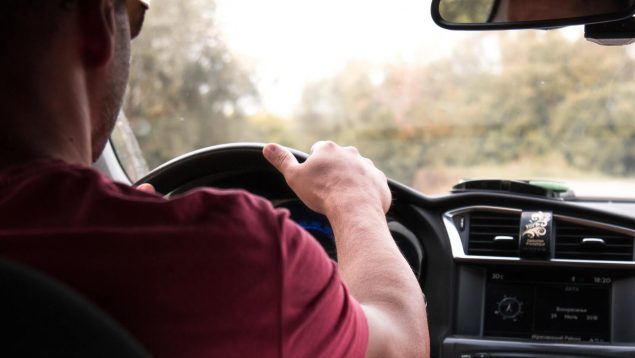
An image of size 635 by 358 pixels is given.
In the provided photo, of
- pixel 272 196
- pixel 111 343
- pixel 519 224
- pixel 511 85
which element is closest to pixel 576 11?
pixel 519 224

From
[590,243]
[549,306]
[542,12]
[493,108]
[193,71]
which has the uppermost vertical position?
[193,71]

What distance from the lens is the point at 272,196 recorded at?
3.66m

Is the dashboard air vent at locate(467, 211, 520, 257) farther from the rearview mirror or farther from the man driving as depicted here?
the man driving

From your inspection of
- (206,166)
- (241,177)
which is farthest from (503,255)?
(206,166)

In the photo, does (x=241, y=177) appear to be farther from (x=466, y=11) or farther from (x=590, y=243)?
(x=590, y=243)

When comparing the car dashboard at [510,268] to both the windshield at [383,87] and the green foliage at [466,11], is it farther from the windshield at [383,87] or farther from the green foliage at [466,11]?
the windshield at [383,87]

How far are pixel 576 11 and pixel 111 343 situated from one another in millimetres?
1876

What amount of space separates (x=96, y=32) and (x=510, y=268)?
2.02 metres

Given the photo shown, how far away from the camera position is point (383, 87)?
1233 cm

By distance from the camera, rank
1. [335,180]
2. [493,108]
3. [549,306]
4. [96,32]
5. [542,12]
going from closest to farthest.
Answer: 1. [96,32]
2. [335,180]
3. [542,12]
4. [549,306]
5. [493,108]

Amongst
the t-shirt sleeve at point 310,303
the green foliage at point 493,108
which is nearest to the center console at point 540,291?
the t-shirt sleeve at point 310,303

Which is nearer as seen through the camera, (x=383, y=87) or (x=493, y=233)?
(x=493, y=233)

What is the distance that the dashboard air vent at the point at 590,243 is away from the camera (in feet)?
10.8

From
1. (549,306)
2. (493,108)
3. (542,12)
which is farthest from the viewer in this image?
(493,108)
